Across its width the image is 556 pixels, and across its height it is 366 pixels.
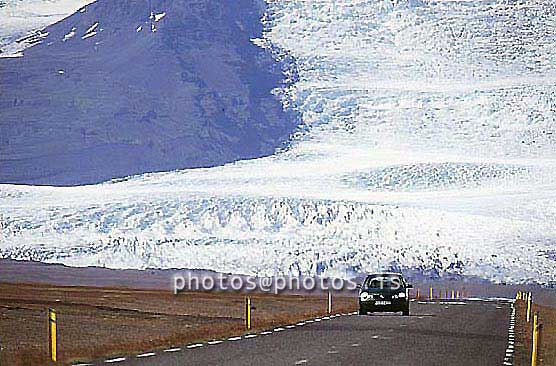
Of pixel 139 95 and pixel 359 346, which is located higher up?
pixel 139 95

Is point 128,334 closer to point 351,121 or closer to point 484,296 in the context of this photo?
point 484,296

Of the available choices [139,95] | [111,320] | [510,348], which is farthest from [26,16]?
[510,348]

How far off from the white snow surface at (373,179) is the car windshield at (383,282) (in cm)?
2946

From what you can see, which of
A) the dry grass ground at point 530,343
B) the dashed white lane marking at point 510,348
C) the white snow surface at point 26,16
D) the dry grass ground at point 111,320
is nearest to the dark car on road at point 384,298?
the dry grass ground at point 111,320

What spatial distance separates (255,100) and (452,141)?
18.5m

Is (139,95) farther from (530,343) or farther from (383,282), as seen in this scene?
(530,343)

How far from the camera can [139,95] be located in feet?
349

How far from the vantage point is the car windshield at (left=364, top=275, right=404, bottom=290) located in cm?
3947

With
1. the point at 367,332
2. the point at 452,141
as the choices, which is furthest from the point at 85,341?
the point at 452,141

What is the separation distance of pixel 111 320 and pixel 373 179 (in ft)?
172

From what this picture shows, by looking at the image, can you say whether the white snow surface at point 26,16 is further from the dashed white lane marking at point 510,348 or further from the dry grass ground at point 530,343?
the dashed white lane marking at point 510,348

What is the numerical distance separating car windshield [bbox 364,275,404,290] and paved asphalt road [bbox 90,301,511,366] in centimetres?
533

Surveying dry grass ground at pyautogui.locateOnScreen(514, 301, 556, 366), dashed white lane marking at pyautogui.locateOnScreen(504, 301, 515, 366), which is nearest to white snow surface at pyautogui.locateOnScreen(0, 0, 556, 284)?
dry grass ground at pyautogui.locateOnScreen(514, 301, 556, 366)

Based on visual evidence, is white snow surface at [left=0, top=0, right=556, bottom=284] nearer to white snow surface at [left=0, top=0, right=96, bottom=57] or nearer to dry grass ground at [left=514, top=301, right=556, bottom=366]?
white snow surface at [left=0, top=0, right=96, bottom=57]
